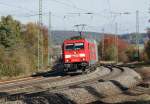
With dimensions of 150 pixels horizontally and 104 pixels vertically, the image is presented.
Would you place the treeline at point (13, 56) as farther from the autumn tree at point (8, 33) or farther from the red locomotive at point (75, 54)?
the red locomotive at point (75, 54)

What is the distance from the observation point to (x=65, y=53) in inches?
1559

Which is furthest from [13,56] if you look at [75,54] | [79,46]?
[79,46]

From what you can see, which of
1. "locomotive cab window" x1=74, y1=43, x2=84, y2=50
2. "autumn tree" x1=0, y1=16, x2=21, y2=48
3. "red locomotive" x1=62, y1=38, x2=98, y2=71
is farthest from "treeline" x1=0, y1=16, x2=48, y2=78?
"locomotive cab window" x1=74, y1=43, x2=84, y2=50

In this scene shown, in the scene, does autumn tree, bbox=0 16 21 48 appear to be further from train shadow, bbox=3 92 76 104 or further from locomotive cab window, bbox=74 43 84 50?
train shadow, bbox=3 92 76 104

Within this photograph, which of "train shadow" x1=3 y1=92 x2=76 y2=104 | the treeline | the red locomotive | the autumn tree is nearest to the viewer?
"train shadow" x1=3 y1=92 x2=76 y2=104

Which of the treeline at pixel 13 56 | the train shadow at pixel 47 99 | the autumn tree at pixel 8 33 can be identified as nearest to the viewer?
the train shadow at pixel 47 99

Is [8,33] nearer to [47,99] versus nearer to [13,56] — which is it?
[13,56]

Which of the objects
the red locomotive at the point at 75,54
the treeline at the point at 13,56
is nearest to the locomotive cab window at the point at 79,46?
the red locomotive at the point at 75,54

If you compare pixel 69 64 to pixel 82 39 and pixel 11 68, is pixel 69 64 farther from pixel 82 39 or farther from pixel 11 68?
pixel 11 68

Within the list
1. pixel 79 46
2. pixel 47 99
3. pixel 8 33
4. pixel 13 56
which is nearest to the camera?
pixel 47 99

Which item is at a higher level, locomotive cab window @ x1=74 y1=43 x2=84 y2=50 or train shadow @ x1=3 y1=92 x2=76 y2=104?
locomotive cab window @ x1=74 y1=43 x2=84 y2=50

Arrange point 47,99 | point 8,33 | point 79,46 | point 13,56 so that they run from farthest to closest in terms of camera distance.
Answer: point 8,33 < point 13,56 < point 79,46 < point 47,99

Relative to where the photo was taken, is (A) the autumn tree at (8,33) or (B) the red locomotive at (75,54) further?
(A) the autumn tree at (8,33)

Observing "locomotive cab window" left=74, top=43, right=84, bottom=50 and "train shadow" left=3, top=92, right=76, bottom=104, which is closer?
"train shadow" left=3, top=92, right=76, bottom=104
